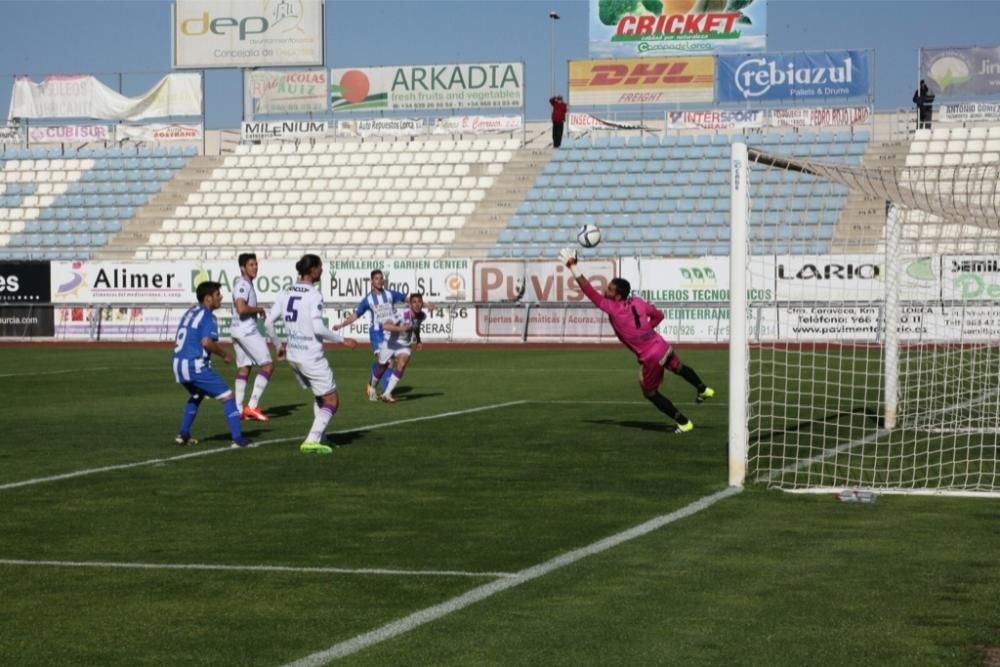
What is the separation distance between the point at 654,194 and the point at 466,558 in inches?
1605

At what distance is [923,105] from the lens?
4956 centimetres

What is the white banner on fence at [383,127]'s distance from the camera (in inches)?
2196

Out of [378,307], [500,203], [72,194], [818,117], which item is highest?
[818,117]

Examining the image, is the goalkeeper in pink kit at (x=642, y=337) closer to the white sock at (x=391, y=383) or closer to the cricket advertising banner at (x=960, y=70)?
the white sock at (x=391, y=383)

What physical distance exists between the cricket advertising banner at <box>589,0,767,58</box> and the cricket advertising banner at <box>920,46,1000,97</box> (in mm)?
5548

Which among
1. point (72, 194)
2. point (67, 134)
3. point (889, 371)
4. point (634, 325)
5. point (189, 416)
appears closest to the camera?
point (189, 416)

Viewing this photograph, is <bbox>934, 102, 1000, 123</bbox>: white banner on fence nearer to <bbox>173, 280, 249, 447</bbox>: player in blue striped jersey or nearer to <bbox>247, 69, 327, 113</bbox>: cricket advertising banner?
<bbox>247, 69, 327, 113</bbox>: cricket advertising banner

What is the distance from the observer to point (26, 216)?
5447 cm

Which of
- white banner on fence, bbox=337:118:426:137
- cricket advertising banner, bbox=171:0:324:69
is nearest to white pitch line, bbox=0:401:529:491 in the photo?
white banner on fence, bbox=337:118:426:137

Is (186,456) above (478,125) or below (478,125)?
below

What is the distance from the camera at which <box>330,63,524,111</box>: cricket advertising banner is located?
54938mm

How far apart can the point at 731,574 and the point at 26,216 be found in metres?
49.5

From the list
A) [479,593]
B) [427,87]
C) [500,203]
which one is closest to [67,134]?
[427,87]

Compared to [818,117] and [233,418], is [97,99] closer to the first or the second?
[818,117]
